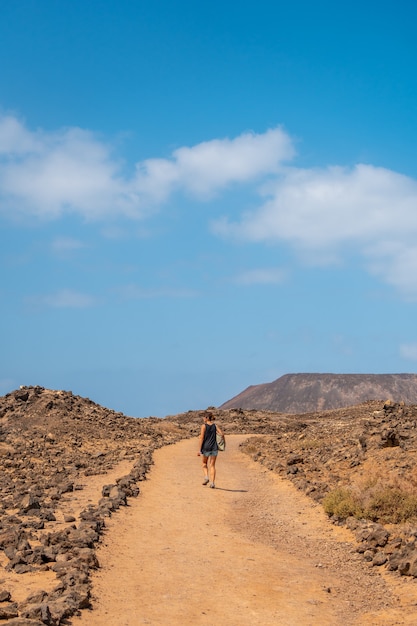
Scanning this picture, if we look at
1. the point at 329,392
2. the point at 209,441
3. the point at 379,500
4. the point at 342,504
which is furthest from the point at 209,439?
the point at 329,392

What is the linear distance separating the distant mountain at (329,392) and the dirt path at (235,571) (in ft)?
329

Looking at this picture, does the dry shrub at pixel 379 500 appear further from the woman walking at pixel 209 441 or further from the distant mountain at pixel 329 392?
the distant mountain at pixel 329 392

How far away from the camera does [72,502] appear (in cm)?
1555

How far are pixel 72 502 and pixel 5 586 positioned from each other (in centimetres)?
734

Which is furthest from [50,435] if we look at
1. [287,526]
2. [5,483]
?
[287,526]

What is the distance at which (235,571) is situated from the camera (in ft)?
31.7

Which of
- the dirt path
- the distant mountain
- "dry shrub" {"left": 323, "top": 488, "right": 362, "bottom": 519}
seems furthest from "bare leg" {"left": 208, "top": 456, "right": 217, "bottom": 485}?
the distant mountain

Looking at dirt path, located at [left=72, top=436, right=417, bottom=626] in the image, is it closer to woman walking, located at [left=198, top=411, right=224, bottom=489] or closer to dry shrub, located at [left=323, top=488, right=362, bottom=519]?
dry shrub, located at [left=323, top=488, right=362, bottom=519]

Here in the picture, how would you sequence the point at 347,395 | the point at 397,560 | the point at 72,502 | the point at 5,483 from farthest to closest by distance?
the point at 347,395, the point at 5,483, the point at 72,502, the point at 397,560

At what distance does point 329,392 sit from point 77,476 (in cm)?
9989

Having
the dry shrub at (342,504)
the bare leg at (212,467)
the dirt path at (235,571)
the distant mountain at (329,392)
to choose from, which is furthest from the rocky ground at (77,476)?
the distant mountain at (329,392)

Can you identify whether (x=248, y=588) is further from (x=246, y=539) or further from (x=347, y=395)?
(x=347, y=395)

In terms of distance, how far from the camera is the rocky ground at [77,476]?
8.77m

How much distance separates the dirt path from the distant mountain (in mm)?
100198
